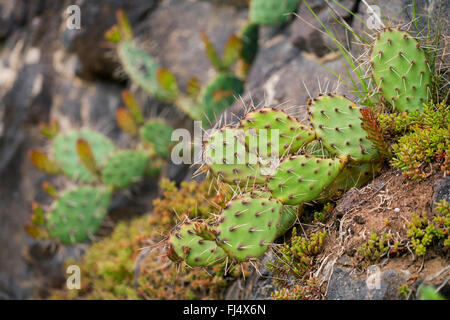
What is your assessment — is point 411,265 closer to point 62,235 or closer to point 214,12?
point 62,235

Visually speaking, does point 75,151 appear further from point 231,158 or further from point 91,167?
point 231,158

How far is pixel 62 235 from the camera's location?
430 centimetres

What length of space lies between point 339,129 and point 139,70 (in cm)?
315

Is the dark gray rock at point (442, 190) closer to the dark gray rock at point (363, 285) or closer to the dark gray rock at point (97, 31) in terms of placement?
the dark gray rock at point (363, 285)

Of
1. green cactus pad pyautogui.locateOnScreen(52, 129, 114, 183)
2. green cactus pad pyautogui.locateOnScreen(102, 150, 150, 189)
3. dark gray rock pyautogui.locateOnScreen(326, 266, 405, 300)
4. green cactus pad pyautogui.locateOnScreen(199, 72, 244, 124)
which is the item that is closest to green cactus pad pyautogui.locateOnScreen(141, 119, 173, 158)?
green cactus pad pyautogui.locateOnScreen(102, 150, 150, 189)

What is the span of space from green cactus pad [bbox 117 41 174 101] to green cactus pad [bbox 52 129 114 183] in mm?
752

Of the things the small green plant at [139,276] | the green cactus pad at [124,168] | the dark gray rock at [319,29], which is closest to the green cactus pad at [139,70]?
the green cactus pad at [124,168]

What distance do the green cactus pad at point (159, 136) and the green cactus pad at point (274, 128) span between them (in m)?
2.27

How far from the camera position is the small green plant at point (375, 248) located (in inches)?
81.0

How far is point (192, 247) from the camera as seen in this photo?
7.61 ft

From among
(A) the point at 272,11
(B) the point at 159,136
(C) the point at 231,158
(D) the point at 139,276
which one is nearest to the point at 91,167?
(B) the point at 159,136

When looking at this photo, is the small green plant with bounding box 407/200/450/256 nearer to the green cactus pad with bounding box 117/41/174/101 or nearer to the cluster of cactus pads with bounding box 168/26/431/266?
the cluster of cactus pads with bounding box 168/26/431/266
